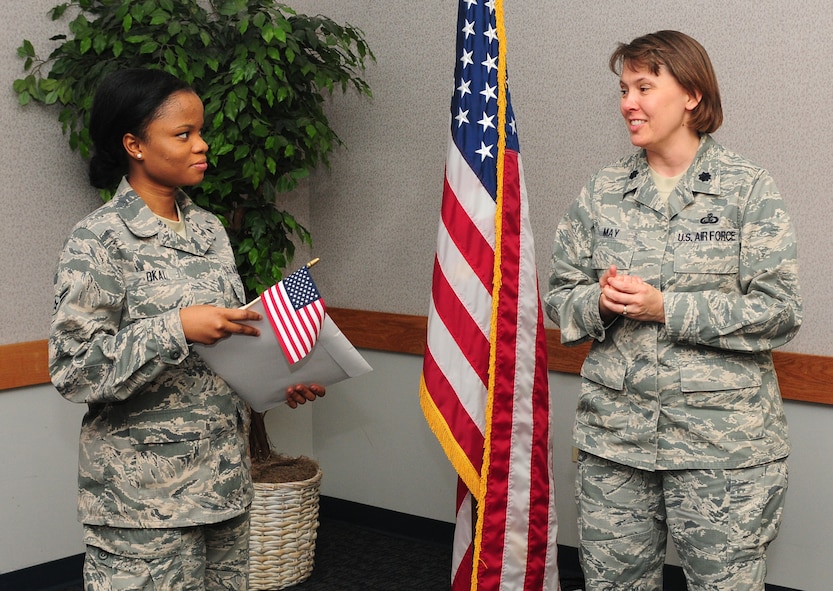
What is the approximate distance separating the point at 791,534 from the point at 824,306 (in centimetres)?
67

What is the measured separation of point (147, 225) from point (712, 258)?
1.12 metres

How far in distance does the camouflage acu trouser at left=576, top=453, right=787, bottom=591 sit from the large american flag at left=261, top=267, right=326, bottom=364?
0.67 meters

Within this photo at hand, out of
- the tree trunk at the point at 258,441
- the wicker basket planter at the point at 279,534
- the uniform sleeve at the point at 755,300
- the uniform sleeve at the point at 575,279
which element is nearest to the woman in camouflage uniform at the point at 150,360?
the uniform sleeve at the point at 575,279

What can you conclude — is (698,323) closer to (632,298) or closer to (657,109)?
(632,298)

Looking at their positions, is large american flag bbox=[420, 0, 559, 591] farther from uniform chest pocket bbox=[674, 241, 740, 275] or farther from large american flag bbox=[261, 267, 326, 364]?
large american flag bbox=[261, 267, 326, 364]

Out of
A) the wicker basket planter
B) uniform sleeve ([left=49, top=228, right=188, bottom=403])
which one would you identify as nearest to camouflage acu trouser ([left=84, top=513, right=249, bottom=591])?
uniform sleeve ([left=49, top=228, right=188, bottom=403])

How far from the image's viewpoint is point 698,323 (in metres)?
1.78

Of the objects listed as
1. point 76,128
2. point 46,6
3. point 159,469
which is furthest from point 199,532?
point 46,6

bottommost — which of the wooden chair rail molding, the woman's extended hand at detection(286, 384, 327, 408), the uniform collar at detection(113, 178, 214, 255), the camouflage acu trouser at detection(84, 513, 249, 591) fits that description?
the camouflage acu trouser at detection(84, 513, 249, 591)

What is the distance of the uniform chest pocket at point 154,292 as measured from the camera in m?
1.72

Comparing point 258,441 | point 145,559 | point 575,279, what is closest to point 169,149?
point 145,559

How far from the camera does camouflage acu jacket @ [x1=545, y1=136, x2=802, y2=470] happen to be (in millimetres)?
1790

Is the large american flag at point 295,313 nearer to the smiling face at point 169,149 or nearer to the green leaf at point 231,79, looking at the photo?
the smiling face at point 169,149

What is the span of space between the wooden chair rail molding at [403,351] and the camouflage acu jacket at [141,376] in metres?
1.24
